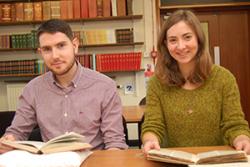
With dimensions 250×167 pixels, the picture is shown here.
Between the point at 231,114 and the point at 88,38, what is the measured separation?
3694mm

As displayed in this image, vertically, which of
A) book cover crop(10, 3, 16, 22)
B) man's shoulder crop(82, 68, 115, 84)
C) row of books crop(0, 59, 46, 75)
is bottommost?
row of books crop(0, 59, 46, 75)

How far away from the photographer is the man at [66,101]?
1824mm

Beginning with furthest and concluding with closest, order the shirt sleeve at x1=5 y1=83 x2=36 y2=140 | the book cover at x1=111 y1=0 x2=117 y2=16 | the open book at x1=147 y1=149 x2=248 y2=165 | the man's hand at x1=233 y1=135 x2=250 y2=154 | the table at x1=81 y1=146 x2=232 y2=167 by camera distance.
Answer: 1. the book cover at x1=111 y1=0 x2=117 y2=16
2. the shirt sleeve at x1=5 y1=83 x2=36 y2=140
3. the man's hand at x1=233 y1=135 x2=250 y2=154
4. the table at x1=81 y1=146 x2=232 y2=167
5. the open book at x1=147 y1=149 x2=248 y2=165

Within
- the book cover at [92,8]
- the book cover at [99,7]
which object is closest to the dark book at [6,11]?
the book cover at [92,8]

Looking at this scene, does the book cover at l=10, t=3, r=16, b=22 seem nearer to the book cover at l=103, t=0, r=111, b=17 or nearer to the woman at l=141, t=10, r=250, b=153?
the book cover at l=103, t=0, r=111, b=17

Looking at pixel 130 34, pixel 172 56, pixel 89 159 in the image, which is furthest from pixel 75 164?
pixel 130 34

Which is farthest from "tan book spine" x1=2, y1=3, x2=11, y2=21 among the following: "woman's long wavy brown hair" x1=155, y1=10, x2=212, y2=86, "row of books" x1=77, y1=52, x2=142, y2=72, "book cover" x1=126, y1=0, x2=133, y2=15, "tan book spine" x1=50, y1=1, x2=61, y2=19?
"woman's long wavy brown hair" x1=155, y1=10, x2=212, y2=86

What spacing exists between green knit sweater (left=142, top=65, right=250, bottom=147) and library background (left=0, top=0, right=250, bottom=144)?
3.27 metres

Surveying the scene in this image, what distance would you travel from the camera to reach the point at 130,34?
16.8ft

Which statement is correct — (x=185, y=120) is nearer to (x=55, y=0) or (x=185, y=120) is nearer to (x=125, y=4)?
(x=125, y=4)

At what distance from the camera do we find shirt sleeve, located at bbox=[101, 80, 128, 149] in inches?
71.7

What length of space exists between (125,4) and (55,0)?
105cm

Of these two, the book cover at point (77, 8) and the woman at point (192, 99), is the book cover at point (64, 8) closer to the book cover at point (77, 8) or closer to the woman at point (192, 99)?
the book cover at point (77, 8)

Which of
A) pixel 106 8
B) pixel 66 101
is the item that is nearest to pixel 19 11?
pixel 106 8
